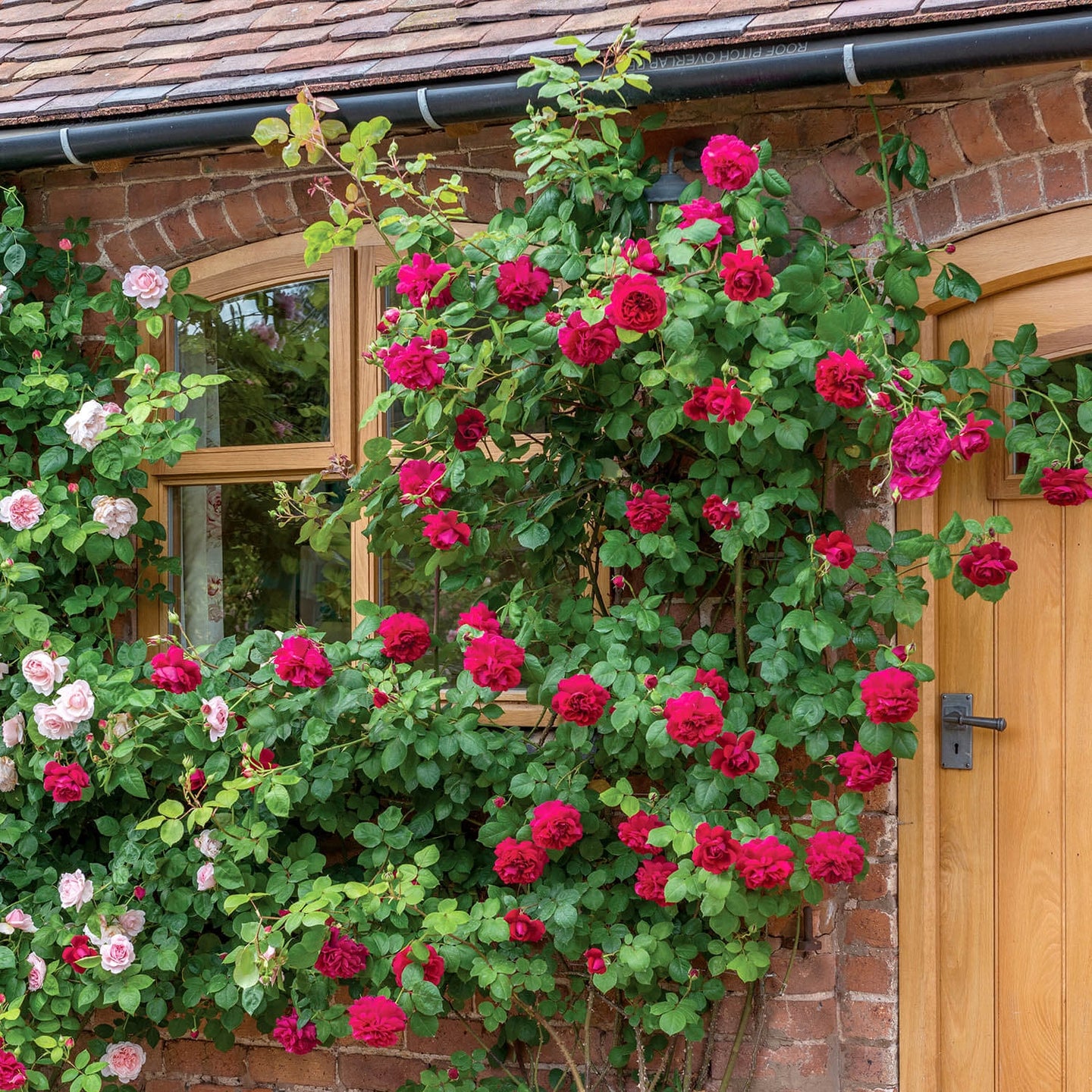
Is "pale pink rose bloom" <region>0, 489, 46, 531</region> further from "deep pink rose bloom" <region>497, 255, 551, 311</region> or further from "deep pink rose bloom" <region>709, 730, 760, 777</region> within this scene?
"deep pink rose bloom" <region>709, 730, 760, 777</region>

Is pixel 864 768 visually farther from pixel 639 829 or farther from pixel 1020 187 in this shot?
pixel 1020 187

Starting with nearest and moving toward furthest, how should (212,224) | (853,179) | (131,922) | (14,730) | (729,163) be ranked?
(729,163) < (853,179) < (131,922) < (14,730) < (212,224)

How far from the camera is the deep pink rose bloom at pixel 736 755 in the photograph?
2.55 metres

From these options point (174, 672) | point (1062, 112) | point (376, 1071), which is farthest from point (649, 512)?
point (376, 1071)

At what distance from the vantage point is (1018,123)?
2770mm

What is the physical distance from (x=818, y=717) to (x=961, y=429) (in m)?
0.71

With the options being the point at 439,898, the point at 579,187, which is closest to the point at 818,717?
the point at 439,898

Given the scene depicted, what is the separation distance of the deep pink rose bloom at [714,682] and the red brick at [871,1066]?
43.1 inches

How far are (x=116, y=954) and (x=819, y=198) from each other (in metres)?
2.65

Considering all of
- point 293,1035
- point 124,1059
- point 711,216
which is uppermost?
point 711,216

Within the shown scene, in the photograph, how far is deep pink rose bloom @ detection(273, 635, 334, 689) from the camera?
2.79 metres

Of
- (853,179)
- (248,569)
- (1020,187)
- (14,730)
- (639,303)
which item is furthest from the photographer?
(248,569)

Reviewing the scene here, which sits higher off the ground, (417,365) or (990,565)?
(417,365)

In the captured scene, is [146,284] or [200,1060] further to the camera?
[200,1060]
